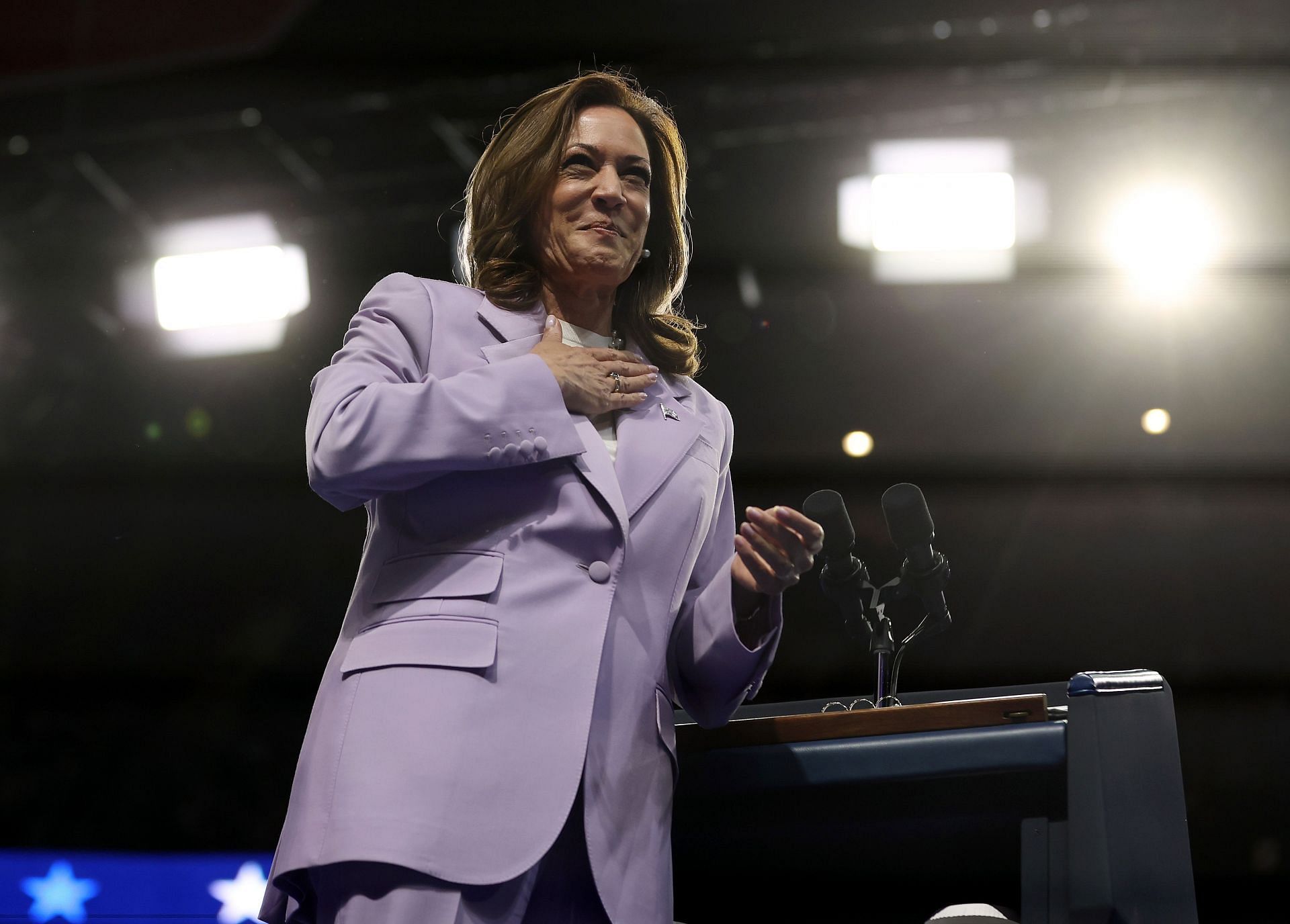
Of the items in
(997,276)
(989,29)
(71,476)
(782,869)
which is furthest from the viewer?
(71,476)

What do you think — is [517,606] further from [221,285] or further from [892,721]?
[221,285]

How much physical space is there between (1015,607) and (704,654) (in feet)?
6.33

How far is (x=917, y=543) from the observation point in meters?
1.57

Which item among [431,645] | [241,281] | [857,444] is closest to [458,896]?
[431,645]

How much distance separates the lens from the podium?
1132 millimetres

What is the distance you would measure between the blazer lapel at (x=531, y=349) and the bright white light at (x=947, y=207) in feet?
5.12

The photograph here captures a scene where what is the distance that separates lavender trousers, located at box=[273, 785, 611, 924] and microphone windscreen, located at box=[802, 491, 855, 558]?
0.54 metres

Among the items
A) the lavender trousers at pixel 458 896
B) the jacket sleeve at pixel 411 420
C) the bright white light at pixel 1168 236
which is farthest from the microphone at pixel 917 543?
the bright white light at pixel 1168 236

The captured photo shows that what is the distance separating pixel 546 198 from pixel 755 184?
154 centimetres

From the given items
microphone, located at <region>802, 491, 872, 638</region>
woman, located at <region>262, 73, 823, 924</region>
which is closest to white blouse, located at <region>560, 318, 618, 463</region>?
woman, located at <region>262, 73, 823, 924</region>

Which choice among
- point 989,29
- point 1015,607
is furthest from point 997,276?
point 1015,607

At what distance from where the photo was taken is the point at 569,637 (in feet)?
3.71

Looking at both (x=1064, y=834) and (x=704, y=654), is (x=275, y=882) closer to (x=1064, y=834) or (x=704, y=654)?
(x=704, y=654)

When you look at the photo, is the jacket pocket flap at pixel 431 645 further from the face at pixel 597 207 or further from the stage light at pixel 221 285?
the stage light at pixel 221 285
